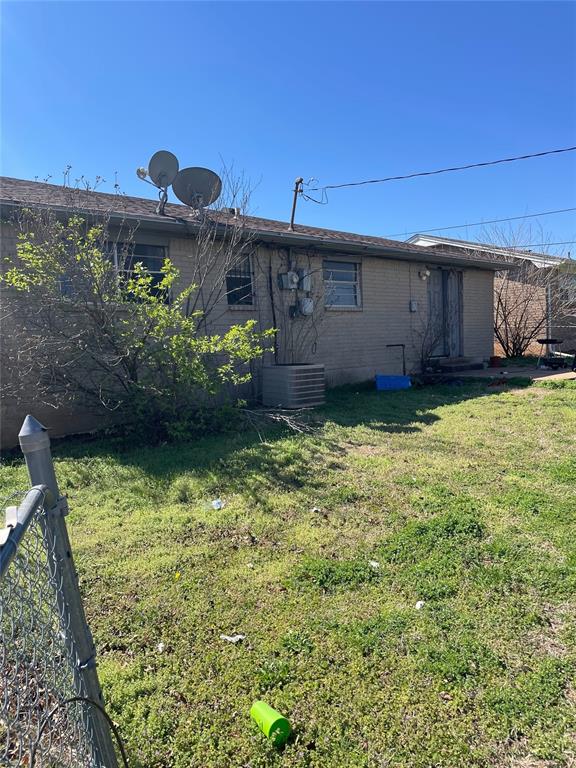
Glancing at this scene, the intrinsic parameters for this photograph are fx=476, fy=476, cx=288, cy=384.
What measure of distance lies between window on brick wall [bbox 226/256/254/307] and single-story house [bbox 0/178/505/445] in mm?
20

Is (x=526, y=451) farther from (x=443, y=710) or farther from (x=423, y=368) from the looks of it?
(x=423, y=368)

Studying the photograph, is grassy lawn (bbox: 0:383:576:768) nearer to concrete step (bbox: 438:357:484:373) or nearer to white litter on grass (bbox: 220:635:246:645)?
white litter on grass (bbox: 220:635:246:645)

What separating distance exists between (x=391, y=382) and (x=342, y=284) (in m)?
2.57

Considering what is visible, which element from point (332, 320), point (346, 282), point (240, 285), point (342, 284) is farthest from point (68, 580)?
point (346, 282)

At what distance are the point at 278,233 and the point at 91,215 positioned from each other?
3.56m

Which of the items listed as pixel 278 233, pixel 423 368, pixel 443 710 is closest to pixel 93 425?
pixel 278 233

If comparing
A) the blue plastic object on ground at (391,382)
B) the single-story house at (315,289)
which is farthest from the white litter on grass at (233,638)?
the blue plastic object on ground at (391,382)

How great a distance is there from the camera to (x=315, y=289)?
1039cm

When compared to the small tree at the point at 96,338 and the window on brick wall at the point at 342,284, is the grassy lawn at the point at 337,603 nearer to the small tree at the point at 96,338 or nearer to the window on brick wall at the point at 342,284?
the small tree at the point at 96,338

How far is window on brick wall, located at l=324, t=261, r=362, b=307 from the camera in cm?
1079

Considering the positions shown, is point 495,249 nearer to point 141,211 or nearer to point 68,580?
point 141,211

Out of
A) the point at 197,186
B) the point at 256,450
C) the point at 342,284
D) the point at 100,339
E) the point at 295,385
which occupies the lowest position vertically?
the point at 256,450

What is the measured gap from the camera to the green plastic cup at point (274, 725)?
1860 mm

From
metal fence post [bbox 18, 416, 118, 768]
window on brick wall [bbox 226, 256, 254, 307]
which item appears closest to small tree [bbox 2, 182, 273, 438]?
window on brick wall [bbox 226, 256, 254, 307]
